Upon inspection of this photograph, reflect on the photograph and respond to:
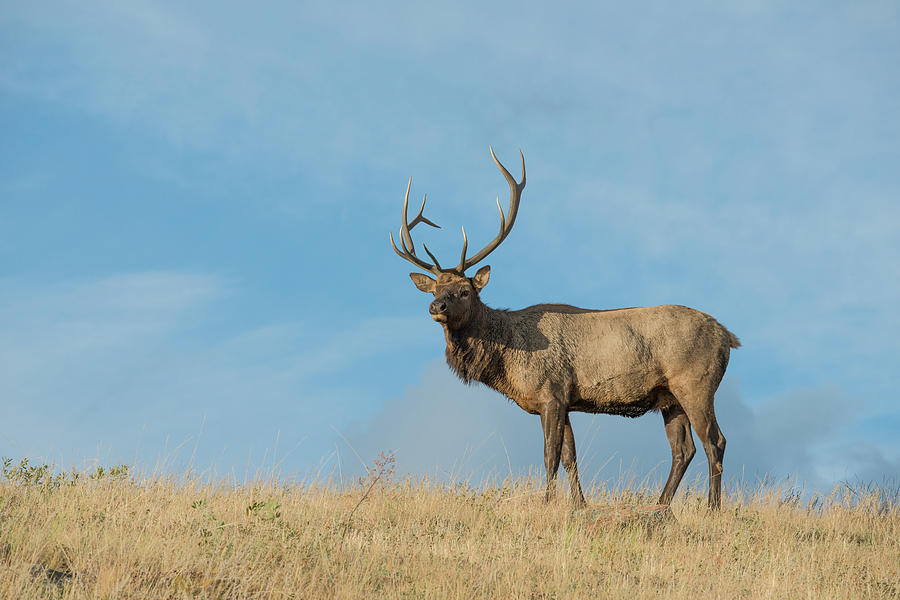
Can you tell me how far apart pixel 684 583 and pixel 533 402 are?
14.5 feet

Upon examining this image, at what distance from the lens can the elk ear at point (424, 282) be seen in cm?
1185

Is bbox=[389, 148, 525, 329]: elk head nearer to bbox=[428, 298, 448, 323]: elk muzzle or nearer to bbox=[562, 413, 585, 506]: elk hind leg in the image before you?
bbox=[428, 298, 448, 323]: elk muzzle

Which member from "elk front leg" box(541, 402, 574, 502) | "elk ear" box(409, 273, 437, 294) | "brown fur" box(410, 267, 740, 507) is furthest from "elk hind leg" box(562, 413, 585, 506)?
"elk ear" box(409, 273, 437, 294)

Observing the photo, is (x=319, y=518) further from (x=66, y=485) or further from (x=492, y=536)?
(x=66, y=485)

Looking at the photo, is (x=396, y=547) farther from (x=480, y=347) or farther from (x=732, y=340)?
(x=732, y=340)

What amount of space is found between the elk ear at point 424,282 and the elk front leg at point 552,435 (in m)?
2.21

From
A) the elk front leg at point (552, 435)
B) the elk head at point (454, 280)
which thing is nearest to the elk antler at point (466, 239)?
the elk head at point (454, 280)

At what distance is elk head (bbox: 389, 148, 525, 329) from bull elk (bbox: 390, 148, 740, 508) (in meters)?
0.02

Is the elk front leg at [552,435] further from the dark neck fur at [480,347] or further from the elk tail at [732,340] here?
the elk tail at [732,340]

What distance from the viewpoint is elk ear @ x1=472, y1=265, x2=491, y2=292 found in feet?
38.7

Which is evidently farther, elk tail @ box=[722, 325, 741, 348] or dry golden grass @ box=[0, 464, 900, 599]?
elk tail @ box=[722, 325, 741, 348]

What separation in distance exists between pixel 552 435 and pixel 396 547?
3661 mm

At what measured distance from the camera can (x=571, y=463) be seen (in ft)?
37.5

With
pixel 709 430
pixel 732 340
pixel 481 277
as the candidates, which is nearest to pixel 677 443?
pixel 709 430
